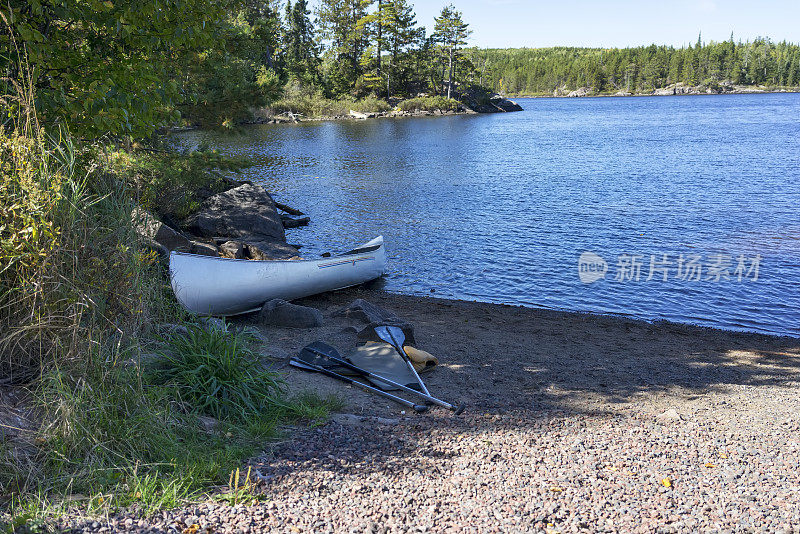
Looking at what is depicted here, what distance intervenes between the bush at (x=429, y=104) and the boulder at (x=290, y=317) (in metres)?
64.8

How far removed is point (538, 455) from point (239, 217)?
41.6ft

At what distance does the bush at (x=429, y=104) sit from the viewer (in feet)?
234

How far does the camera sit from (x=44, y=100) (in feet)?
21.4

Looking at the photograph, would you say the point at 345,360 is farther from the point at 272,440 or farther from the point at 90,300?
the point at 90,300

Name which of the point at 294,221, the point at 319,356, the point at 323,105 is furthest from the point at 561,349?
the point at 323,105

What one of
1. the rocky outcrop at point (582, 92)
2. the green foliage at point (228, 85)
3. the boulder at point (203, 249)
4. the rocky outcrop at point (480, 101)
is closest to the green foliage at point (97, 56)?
the boulder at point (203, 249)

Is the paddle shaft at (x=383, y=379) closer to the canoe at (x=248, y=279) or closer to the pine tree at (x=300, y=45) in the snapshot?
the canoe at (x=248, y=279)

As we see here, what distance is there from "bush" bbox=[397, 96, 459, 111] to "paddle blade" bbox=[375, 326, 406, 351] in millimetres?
65949

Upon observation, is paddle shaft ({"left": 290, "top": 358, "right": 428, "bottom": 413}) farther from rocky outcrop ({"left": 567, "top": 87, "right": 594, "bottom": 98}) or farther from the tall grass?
rocky outcrop ({"left": 567, "top": 87, "right": 594, "bottom": 98})

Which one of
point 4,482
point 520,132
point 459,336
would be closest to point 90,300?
point 4,482

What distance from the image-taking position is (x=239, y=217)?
16.1 metres

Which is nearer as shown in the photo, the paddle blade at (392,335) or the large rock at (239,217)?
the paddle blade at (392,335)

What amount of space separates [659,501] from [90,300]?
14.9 ft

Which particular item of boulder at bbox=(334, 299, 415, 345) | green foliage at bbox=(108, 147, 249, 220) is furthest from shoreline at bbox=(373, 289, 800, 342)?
green foliage at bbox=(108, 147, 249, 220)
